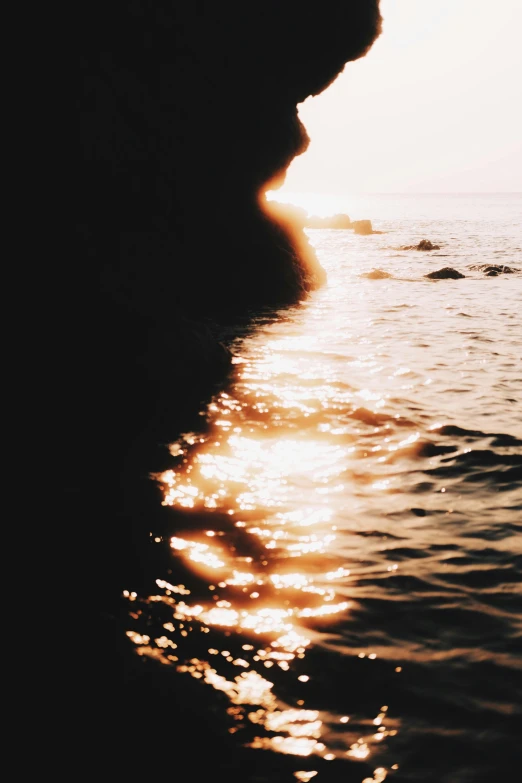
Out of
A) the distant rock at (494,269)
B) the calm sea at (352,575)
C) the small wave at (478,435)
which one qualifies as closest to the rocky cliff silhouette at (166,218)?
the calm sea at (352,575)

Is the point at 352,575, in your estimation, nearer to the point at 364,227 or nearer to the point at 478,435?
the point at 478,435

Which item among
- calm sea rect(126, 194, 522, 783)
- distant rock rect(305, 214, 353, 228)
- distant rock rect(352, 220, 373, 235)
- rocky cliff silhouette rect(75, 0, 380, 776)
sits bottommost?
calm sea rect(126, 194, 522, 783)

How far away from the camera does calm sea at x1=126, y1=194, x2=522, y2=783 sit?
317cm

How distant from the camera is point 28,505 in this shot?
18.3ft

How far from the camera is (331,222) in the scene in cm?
6788

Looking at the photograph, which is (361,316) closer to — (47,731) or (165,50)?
(165,50)

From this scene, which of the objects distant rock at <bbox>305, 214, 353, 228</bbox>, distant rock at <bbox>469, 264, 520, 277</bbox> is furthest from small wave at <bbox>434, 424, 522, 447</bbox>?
distant rock at <bbox>305, 214, 353, 228</bbox>

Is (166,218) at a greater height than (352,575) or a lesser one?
greater

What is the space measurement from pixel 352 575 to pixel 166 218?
45.4ft

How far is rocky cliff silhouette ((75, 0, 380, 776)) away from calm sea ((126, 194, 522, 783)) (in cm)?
64

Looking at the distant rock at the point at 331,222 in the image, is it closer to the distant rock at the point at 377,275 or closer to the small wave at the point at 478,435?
the distant rock at the point at 377,275

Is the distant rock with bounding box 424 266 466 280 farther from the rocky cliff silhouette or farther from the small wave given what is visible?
the small wave

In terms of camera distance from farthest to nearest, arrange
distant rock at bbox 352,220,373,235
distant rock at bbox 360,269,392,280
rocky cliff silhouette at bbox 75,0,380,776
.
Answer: distant rock at bbox 352,220,373,235 → distant rock at bbox 360,269,392,280 → rocky cliff silhouette at bbox 75,0,380,776

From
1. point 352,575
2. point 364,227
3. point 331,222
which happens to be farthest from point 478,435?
point 331,222
